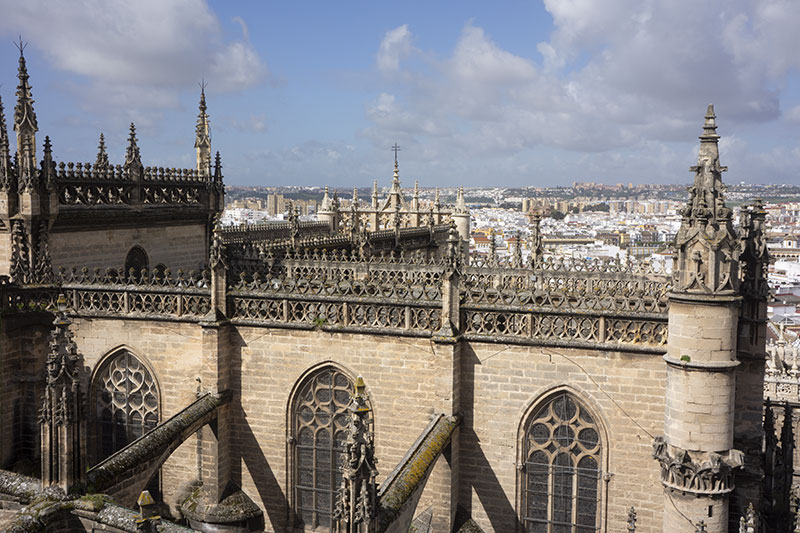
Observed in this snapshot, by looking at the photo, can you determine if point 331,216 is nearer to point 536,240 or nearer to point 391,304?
point 536,240

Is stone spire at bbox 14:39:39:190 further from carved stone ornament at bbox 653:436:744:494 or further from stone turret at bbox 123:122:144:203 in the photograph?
carved stone ornament at bbox 653:436:744:494

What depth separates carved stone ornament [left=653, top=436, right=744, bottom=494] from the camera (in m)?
13.1

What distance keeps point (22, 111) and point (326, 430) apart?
1152cm

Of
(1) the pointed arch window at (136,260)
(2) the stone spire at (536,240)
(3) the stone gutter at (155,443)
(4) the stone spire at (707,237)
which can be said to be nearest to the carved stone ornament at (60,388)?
(3) the stone gutter at (155,443)

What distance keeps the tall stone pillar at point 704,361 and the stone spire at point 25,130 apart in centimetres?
1544

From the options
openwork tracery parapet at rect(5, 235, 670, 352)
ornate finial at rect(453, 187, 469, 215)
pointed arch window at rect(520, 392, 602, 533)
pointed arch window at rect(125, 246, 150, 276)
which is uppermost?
ornate finial at rect(453, 187, 469, 215)

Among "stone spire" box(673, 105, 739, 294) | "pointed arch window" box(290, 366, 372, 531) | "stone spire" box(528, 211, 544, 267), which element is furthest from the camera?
"stone spire" box(528, 211, 544, 267)

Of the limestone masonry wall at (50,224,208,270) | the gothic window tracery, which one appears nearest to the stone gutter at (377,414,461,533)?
the gothic window tracery

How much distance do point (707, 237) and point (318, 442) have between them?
31.6ft

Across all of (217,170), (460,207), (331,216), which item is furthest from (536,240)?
(460,207)

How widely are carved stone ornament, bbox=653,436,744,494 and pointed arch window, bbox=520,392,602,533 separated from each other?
8.23ft

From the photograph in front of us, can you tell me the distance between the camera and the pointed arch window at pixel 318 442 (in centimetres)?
1748

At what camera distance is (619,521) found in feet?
A: 51.3

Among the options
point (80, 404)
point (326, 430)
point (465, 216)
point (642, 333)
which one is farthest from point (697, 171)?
point (465, 216)
